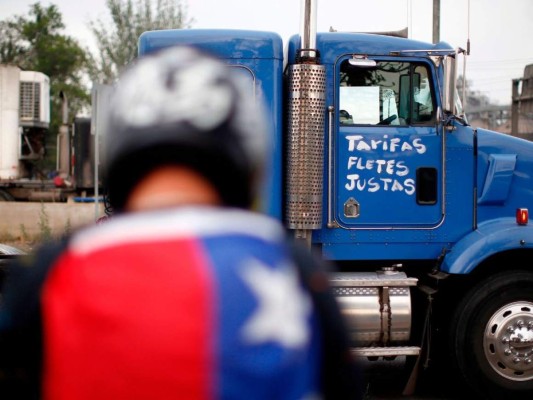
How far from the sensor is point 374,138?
21.5ft

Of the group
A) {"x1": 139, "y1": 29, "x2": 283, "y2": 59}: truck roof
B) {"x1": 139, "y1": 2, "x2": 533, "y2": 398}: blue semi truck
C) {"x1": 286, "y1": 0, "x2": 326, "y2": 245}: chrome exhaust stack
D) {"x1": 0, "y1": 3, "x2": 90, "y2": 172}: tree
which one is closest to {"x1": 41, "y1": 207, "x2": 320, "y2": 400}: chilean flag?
{"x1": 139, "y1": 2, "x2": 533, "y2": 398}: blue semi truck

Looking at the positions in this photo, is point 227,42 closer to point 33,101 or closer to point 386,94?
point 386,94

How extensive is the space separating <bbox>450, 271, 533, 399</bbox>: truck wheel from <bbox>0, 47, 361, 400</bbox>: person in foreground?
5099mm

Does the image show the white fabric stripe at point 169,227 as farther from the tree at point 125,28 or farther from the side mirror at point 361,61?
the tree at point 125,28

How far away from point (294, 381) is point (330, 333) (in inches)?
6.9

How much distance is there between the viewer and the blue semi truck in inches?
252

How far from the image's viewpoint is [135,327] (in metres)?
1.26

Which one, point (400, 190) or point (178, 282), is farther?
point (400, 190)

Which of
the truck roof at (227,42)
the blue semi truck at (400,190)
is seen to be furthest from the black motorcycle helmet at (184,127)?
the truck roof at (227,42)

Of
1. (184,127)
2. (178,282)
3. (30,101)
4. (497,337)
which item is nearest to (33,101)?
(30,101)

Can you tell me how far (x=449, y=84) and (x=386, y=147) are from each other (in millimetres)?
722

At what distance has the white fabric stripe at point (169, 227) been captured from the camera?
135cm

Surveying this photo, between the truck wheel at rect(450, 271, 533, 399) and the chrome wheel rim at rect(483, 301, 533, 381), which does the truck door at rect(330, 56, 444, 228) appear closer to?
the truck wheel at rect(450, 271, 533, 399)

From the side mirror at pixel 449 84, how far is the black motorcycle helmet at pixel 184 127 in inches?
201
